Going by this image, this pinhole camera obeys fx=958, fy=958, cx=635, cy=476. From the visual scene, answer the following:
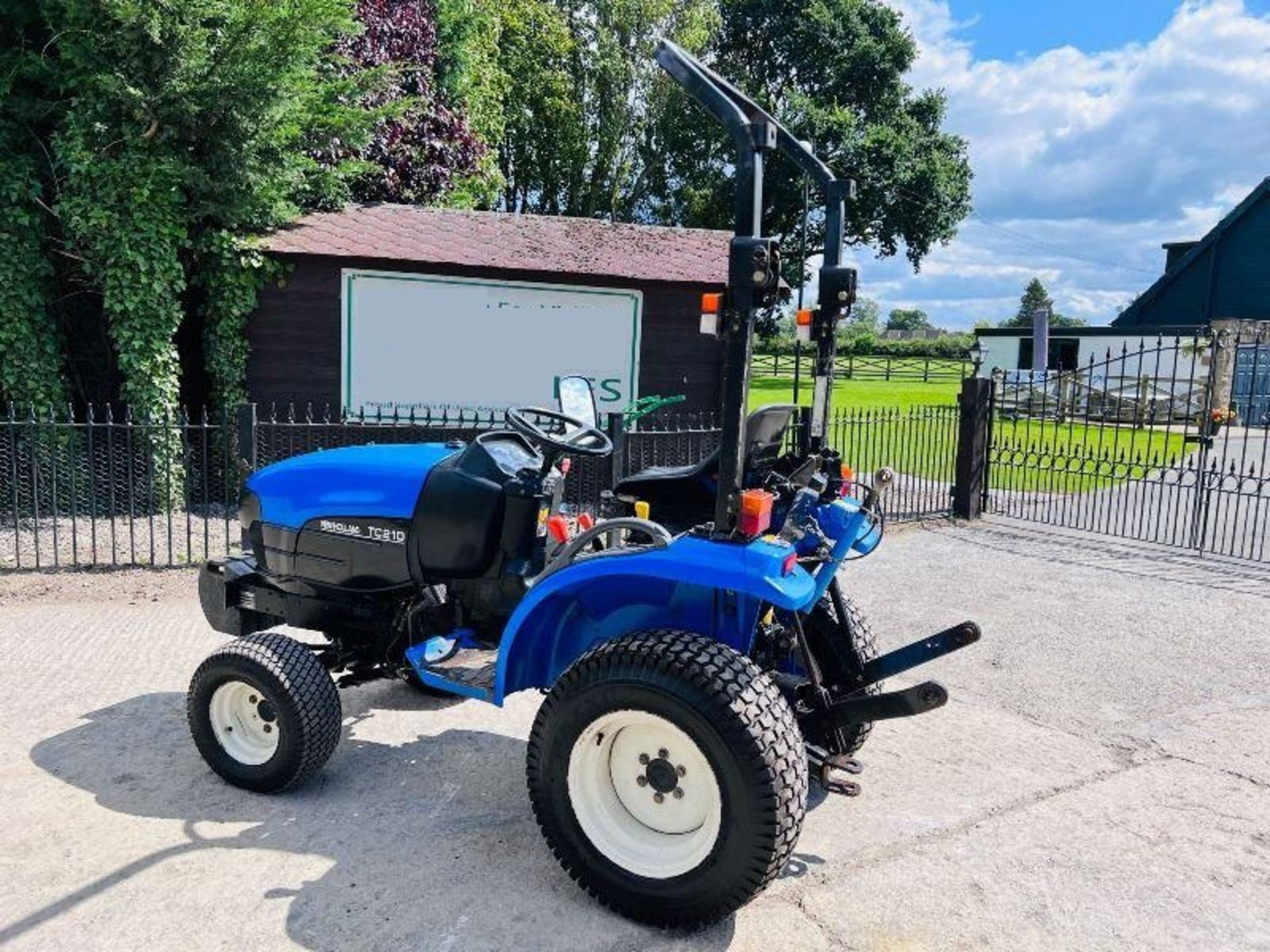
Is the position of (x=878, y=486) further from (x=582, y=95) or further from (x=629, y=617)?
(x=582, y=95)

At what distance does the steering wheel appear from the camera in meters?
3.49

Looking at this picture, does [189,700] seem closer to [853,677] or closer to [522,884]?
[522,884]

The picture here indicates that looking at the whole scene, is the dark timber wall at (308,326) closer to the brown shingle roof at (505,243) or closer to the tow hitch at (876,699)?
the brown shingle roof at (505,243)

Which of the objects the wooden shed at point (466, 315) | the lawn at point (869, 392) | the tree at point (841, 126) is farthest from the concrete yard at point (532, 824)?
the tree at point (841, 126)

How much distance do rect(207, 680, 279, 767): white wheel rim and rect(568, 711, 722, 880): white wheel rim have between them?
1.32m

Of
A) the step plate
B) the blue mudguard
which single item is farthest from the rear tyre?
the blue mudguard

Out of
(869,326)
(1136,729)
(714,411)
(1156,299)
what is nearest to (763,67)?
(1156,299)

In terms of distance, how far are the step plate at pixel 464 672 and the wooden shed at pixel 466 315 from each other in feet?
20.6

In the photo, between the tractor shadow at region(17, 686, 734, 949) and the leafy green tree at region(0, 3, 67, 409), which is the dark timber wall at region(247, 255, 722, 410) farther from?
the tractor shadow at region(17, 686, 734, 949)

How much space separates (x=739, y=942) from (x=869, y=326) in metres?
75.4

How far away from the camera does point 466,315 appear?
9.69 m

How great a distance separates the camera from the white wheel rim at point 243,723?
11.5 feet

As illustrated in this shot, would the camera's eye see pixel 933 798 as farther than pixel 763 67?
No

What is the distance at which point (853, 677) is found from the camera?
11.5ft
